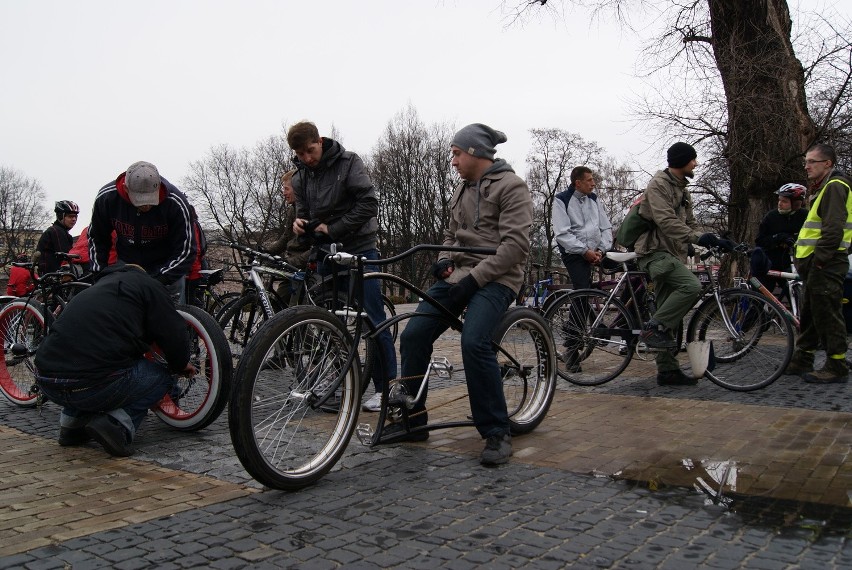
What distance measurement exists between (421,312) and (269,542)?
1.85 meters

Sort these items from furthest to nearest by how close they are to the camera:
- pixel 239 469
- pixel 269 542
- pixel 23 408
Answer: pixel 23 408 → pixel 239 469 → pixel 269 542

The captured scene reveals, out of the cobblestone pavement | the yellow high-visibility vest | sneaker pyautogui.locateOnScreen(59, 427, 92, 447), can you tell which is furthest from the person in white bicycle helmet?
sneaker pyautogui.locateOnScreen(59, 427, 92, 447)

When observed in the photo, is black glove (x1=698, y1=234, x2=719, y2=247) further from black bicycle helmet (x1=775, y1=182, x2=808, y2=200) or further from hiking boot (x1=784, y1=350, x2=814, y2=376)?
black bicycle helmet (x1=775, y1=182, x2=808, y2=200)

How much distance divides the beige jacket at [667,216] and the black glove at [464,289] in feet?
9.40

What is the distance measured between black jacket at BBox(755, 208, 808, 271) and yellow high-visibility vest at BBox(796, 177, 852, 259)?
7.28 feet

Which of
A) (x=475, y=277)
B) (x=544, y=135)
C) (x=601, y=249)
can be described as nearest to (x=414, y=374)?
(x=475, y=277)

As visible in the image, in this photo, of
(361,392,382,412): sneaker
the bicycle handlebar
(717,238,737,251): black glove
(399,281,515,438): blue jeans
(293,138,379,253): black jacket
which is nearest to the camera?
the bicycle handlebar

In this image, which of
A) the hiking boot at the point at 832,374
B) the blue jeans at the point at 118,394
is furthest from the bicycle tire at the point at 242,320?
the hiking boot at the point at 832,374

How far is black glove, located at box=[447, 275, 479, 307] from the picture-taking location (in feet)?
14.6

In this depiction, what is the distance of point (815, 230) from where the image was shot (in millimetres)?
6988

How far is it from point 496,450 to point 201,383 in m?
2.04

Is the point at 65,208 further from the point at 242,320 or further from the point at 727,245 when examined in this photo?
the point at 727,245

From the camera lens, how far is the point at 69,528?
318 cm

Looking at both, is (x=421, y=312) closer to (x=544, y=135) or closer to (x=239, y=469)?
(x=239, y=469)
